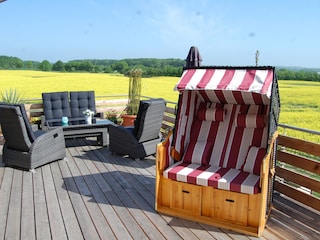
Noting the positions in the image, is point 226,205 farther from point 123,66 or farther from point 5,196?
point 123,66

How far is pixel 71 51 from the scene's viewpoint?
87.4 feet

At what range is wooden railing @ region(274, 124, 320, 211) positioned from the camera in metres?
3.28

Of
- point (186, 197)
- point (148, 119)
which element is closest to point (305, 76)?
point (148, 119)

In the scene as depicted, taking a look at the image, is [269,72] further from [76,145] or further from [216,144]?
[76,145]

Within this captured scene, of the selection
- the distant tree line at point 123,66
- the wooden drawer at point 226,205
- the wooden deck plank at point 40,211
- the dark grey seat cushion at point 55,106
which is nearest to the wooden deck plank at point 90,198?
the wooden deck plank at point 40,211

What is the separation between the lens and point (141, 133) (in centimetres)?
498

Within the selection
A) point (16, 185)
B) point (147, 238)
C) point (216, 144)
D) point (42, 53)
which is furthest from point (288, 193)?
point (42, 53)

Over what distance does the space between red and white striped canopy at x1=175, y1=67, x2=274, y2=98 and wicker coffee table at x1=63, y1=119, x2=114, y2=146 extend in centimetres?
296

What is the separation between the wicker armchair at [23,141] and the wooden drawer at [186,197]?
2.32m

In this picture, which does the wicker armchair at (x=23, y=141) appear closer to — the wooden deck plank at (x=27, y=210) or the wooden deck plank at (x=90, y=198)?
the wooden deck plank at (x=27, y=210)

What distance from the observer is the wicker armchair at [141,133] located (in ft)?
16.0

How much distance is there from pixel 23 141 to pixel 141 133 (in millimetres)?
1747

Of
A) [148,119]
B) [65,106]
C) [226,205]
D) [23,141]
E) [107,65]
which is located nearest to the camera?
[226,205]

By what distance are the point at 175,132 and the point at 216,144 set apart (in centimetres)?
51
